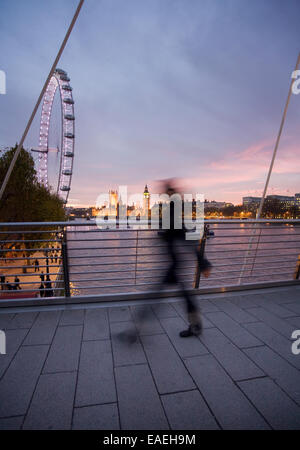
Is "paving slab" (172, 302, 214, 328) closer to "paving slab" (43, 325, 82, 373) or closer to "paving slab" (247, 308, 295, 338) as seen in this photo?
"paving slab" (247, 308, 295, 338)

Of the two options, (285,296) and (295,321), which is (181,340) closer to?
(295,321)

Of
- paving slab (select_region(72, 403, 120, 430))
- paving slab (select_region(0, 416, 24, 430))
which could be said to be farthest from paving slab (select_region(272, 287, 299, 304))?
paving slab (select_region(0, 416, 24, 430))

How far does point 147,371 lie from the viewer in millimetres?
→ 2105

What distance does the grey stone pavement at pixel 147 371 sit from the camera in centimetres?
164

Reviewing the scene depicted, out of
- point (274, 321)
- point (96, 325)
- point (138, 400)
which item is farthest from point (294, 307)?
point (96, 325)

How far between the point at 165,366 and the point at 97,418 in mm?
792

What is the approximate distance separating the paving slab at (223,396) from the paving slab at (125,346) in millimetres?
536

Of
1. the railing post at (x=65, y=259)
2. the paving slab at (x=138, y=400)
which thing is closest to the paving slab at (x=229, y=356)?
the paving slab at (x=138, y=400)

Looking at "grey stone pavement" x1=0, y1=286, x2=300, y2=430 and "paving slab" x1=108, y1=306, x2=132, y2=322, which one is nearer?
"grey stone pavement" x1=0, y1=286, x2=300, y2=430

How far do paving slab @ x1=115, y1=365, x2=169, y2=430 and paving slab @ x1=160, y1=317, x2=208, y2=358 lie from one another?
1.67 ft

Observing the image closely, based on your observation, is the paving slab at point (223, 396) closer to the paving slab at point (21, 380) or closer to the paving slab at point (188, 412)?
the paving slab at point (188, 412)

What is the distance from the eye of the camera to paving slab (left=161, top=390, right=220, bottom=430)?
5.16ft

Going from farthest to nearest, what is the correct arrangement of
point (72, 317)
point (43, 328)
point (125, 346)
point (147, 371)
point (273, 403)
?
point (72, 317) → point (43, 328) → point (125, 346) → point (147, 371) → point (273, 403)
